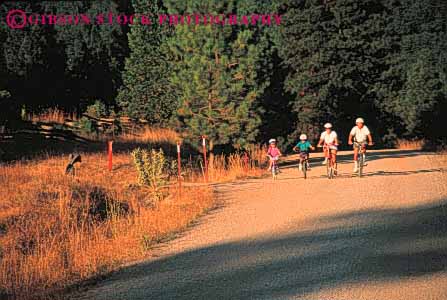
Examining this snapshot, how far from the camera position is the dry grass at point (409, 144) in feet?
178

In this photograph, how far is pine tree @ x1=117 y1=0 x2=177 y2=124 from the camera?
156 ft

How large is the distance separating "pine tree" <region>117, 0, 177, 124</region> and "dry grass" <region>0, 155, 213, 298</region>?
2098cm

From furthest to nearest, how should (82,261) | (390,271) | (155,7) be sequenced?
(155,7)
(82,261)
(390,271)

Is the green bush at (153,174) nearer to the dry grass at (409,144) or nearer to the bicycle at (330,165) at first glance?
the bicycle at (330,165)

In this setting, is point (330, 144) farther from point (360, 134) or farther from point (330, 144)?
point (360, 134)

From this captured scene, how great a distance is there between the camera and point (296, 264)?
9.91 metres

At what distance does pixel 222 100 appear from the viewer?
26.7 m

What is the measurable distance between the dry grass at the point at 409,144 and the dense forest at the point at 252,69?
0.69m

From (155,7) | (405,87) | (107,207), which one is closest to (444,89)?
(405,87)

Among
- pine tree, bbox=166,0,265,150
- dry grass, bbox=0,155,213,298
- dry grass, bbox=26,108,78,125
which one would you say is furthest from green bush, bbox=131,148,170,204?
dry grass, bbox=26,108,78,125

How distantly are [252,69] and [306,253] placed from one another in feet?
55.7

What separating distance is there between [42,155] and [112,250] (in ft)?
52.1

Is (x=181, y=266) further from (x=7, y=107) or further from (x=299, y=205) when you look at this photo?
(x=7, y=107)

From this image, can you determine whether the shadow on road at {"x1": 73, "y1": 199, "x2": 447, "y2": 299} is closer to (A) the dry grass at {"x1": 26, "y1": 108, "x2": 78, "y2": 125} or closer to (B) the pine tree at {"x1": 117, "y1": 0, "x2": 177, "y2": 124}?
(A) the dry grass at {"x1": 26, "y1": 108, "x2": 78, "y2": 125}
